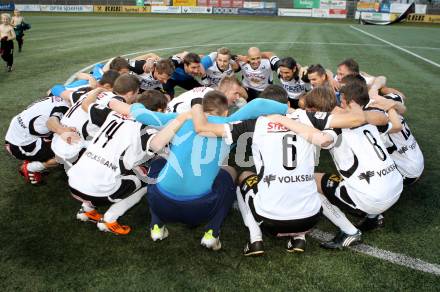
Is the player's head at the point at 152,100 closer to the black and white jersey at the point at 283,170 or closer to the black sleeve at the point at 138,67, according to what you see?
the black and white jersey at the point at 283,170

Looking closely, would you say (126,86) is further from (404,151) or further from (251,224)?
(404,151)

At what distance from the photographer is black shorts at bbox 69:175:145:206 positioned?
414cm

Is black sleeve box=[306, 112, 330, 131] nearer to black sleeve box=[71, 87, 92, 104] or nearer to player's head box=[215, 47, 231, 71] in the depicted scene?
black sleeve box=[71, 87, 92, 104]

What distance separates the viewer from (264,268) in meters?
3.78

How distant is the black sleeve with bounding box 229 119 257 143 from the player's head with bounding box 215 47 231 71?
432cm

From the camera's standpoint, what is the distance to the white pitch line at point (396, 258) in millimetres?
3816

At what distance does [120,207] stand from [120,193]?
0.63ft

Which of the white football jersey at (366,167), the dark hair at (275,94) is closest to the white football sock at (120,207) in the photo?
the dark hair at (275,94)

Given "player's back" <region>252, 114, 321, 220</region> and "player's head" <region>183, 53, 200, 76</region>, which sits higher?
"player's head" <region>183, 53, 200, 76</region>

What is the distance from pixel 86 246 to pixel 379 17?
5442 centimetres

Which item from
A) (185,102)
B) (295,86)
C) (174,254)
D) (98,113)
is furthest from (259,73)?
(174,254)

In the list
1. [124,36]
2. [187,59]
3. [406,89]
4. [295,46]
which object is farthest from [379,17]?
[187,59]

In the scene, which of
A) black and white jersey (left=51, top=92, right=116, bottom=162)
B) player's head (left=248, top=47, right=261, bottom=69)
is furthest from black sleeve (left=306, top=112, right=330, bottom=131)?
player's head (left=248, top=47, right=261, bottom=69)

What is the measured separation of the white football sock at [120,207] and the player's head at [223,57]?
416 cm
